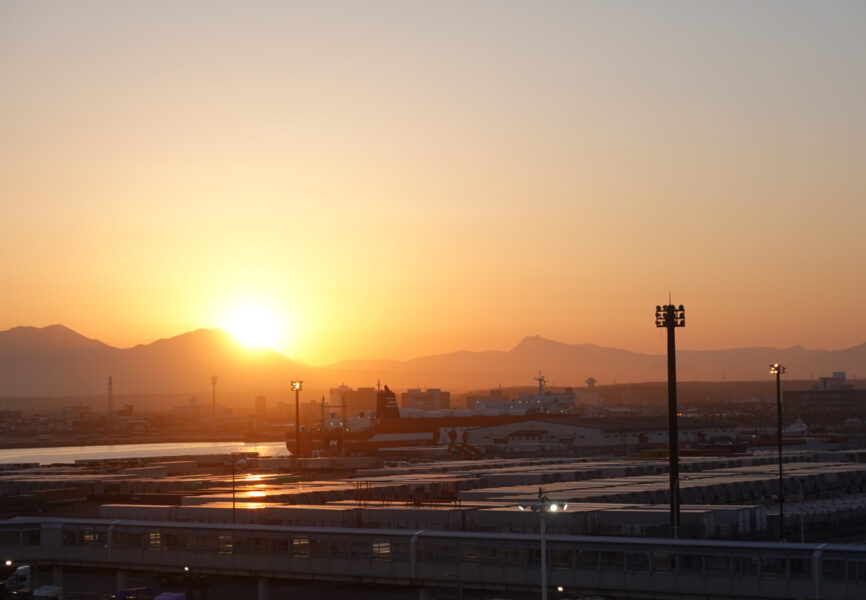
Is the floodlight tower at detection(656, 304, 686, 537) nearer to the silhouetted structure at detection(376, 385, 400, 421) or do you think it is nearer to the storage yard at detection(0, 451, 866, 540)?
the storage yard at detection(0, 451, 866, 540)

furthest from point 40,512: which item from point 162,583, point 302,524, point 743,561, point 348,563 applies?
point 743,561

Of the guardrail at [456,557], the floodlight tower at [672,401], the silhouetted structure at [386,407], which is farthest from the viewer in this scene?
the silhouetted structure at [386,407]

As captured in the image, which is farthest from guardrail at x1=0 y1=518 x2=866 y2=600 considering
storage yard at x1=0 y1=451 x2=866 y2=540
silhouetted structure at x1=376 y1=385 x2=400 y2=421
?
silhouetted structure at x1=376 y1=385 x2=400 y2=421

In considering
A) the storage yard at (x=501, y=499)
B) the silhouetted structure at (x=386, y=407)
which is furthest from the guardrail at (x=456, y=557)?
the silhouetted structure at (x=386, y=407)

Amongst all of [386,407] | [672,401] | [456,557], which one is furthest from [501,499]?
[386,407]

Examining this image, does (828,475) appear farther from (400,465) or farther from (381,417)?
(381,417)

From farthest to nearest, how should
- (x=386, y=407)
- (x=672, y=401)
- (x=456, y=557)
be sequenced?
(x=386, y=407) < (x=672, y=401) < (x=456, y=557)

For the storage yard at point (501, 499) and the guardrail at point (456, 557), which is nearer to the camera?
the guardrail at point (456, 557)

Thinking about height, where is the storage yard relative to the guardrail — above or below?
below

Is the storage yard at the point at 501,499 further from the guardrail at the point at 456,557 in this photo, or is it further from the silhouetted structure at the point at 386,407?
the silhouetted structure at the point at 386,407

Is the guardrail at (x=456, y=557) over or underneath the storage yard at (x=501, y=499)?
over

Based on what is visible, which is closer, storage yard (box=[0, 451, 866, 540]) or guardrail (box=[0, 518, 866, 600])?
guardrail (box=[0, 518, 866, 600])

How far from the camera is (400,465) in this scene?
11150cm

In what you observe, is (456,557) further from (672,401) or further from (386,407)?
(386,407)
